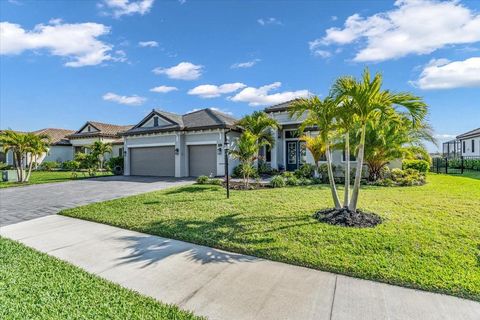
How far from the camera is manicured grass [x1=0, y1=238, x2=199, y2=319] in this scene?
3.05 metres

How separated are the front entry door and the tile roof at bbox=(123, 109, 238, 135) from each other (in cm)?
496

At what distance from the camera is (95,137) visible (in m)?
30.7

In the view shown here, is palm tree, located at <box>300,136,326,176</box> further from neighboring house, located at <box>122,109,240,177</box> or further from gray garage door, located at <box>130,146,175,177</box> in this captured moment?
gray garage door, located at <box>130,146,175,177</box>

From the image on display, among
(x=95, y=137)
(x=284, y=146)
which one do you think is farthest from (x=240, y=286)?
(x=95, y=137)

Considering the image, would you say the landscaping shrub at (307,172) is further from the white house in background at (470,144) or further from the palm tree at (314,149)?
the white house in background at (470,144)

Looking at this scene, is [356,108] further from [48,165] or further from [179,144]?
[48,165]

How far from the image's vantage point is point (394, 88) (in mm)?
6289

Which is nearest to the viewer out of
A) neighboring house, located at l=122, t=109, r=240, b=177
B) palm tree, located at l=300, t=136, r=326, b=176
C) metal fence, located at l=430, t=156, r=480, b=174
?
palm tree, located at l=300, t=136, r=326, b=176

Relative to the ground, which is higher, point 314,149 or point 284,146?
point 284,146

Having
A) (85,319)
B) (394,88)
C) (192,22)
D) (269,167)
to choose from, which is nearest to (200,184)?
(269,167)

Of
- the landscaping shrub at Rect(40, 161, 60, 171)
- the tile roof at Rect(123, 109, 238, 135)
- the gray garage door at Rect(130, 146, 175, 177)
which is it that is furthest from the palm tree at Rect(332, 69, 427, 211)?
the landscaping shrub at Rect(40, 161, 60, 171)

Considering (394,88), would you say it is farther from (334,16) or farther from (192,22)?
(192,22)

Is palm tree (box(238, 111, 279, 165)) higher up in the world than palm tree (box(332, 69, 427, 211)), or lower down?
higher up

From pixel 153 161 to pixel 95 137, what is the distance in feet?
44.5
